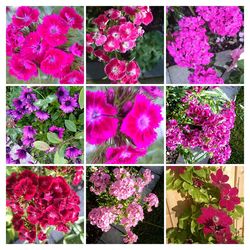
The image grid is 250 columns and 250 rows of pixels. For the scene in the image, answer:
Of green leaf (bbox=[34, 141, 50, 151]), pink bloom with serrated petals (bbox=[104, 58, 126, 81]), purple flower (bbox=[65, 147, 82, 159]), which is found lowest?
purple flower (bbox=[65, 147, 82, 159])

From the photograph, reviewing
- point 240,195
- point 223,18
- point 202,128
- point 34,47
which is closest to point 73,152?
point 34,47

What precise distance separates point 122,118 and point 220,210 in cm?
70

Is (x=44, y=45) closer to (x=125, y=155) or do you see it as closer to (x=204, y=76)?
(x=125, y=155)

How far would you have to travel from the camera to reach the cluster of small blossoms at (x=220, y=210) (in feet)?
7.29

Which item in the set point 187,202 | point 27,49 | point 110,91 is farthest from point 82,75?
point 187,202

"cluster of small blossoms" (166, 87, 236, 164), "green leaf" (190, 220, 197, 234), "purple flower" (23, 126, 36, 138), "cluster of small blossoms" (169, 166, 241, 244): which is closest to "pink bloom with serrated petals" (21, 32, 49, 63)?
"purple flower" (23, 126, 36, 138)

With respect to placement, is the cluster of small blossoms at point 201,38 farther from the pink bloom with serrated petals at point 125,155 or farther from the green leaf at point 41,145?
the green leaf at point 41,145

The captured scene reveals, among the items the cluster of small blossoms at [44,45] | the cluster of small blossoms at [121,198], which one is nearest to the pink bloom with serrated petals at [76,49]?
the cluster of small blossoms at [44,45]

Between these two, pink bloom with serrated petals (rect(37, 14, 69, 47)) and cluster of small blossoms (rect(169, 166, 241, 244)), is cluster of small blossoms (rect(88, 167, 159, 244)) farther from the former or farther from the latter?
pink bloom with serrated petals (rect(37, 14, 69, 47))

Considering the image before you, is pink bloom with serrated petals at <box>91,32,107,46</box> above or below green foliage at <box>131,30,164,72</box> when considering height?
above

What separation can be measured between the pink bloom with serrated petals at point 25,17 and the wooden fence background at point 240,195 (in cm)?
113

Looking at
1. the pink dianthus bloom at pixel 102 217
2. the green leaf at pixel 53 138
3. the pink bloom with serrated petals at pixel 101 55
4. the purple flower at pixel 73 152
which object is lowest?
the pink dianthus bloom at pixel 102 217

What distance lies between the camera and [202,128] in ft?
7.27

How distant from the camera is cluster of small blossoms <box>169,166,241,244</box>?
87.5 inches
